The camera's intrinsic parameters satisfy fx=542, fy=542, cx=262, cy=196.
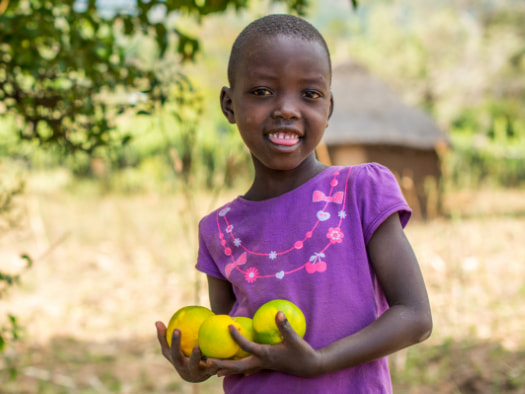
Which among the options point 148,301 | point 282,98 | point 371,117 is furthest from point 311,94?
point 371,117

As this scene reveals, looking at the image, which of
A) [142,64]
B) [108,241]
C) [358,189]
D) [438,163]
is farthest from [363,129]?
[358,189]

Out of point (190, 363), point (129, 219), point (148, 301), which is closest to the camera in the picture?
point (190, 363)

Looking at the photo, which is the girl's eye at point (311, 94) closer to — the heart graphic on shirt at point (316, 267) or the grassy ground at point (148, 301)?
the heart graphic on shirt at point (316, 267)

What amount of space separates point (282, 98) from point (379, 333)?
53cm

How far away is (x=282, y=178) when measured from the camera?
1.32 meters

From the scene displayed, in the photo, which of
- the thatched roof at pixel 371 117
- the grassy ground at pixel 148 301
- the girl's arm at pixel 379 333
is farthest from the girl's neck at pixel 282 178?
the thatched roof at pixel 371 117

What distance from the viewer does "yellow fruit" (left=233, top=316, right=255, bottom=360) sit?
1.10m

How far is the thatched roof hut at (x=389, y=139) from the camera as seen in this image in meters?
10.1

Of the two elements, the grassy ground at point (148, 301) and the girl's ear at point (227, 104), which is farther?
the grassy ground at point (148, 301)

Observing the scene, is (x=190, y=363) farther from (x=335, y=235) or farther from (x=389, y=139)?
(x=389, y=139)

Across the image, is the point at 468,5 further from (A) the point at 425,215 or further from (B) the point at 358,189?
(B) the point at 358,189

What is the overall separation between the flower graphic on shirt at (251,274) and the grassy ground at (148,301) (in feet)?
4.51

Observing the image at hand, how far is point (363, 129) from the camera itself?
33.7ft

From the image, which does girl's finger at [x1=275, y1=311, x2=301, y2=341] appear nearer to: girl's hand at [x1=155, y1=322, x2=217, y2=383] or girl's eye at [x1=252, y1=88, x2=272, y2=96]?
girl's hand at [x1=155, y1=322, x2=217, y2=383]
